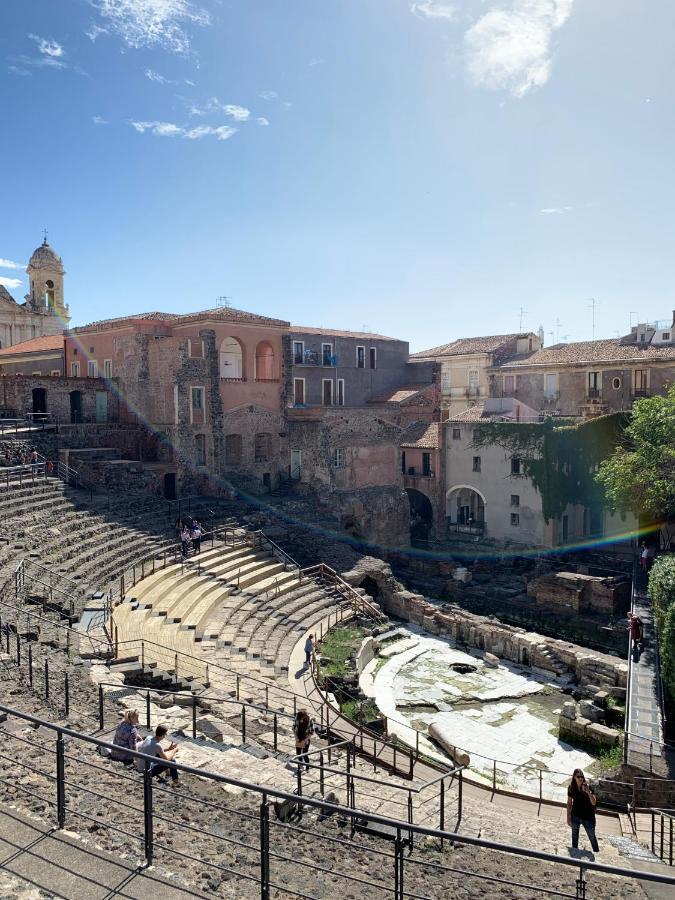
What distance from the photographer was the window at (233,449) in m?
37.0

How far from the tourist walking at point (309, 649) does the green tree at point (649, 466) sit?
1528 centimetres

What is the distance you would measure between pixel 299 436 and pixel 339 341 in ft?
28.6

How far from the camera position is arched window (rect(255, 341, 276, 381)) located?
3978 cm

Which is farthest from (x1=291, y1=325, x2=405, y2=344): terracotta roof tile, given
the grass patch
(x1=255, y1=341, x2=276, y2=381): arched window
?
the grass patch

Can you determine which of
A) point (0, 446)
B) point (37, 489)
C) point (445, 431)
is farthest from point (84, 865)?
point (445, 431)

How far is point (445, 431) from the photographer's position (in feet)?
138

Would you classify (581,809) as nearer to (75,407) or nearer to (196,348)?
(196,348)

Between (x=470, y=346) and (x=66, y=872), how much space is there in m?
49.5

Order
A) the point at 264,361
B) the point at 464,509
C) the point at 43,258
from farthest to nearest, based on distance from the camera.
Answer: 1. the point at 43,258
2. the point at 464,509
3. the point at 264,361

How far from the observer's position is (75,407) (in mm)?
37812

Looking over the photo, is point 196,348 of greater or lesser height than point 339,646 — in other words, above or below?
above

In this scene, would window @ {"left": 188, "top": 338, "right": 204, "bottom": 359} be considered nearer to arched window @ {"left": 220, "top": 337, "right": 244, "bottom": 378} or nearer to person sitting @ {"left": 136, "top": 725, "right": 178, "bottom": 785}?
arched window @ {"left": 220, "top": 337, "right": 244, "bottom": 378}

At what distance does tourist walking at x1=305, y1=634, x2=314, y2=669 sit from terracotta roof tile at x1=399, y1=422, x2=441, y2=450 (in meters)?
19.7

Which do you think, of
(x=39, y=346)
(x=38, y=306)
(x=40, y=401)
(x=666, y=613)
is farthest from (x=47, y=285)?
(x=666, y=613)
